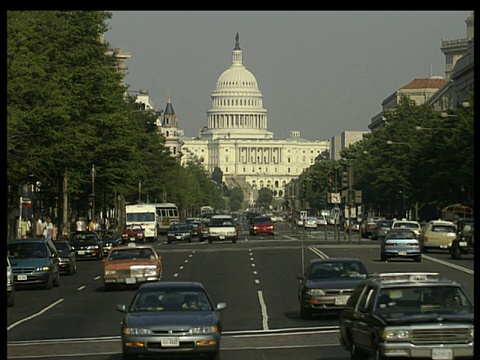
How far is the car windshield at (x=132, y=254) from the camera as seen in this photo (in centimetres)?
4172

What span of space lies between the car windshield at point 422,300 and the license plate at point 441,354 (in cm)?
105

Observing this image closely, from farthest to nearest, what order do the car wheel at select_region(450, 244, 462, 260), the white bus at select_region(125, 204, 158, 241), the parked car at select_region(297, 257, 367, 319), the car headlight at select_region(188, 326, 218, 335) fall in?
the white bus at select_region(125, 204, 158, 241), the car wheel at select_region(450, 244, 462, 260), the parked car at select_region(297, 257, 367, 319), the car headlight at select_region(188, 326, 218, 335)

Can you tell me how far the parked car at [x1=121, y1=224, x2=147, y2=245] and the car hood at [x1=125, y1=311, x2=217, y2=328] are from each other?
64.8 metres

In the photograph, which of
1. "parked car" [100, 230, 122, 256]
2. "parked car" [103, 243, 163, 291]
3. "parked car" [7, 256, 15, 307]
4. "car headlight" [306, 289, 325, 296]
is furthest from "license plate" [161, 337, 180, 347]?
"parked car" [100, 230, 122, 256]

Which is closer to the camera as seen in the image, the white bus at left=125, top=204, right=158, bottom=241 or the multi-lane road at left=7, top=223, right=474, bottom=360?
the multi-lane road at left=7, top=223, right=474, bottom=360

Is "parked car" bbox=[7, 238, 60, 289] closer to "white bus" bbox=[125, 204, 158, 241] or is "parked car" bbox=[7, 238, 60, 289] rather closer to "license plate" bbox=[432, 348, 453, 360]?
"license plate" bbox=[432, 348, 453, 360]

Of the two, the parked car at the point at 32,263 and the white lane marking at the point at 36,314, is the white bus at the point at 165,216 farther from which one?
the white lane marking at the point at 36,314

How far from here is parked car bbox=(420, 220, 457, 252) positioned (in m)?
64.0

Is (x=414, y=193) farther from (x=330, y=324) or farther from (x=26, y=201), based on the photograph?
(x=330, y=324)

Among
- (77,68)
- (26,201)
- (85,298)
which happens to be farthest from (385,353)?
(26,201)

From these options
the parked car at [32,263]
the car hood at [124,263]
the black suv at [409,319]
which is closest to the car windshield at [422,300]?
the black suv at [409,319]

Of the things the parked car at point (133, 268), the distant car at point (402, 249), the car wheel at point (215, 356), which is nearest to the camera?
the car wheel at point (215, 356)

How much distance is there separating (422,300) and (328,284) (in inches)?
440
